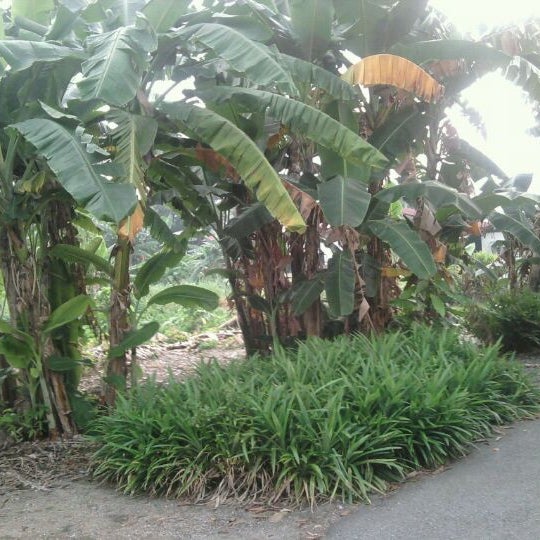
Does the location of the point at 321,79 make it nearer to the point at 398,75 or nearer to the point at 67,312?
Result: the point at 398,75

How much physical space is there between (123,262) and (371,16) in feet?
13.4

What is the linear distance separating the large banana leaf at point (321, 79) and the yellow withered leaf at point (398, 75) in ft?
0.62

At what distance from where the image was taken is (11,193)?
650cm

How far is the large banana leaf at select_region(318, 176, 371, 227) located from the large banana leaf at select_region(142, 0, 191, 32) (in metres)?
2.29

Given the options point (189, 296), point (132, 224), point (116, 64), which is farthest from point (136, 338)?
point (116, 64)

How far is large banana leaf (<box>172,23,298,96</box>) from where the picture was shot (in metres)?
5.88

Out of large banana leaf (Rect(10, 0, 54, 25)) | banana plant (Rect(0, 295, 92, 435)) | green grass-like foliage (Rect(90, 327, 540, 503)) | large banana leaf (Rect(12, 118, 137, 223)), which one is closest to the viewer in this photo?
green grass-like foliage (Rect(90, 327, 540, 503))

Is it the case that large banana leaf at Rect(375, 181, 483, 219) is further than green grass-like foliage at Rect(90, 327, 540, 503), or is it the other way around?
large banana leaf at Rect(375, 181, 483, 219)

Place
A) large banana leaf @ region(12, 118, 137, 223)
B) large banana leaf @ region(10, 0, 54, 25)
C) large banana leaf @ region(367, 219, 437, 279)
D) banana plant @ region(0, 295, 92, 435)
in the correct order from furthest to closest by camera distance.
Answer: large banana leaf @ region(367, 219, 437, 279) < large banana leaf @ region(10, 0, 54, 25) < banana plant @ region(0, 295, 92, 435) < large banana leaf @ region(12, 118, 137, 223)

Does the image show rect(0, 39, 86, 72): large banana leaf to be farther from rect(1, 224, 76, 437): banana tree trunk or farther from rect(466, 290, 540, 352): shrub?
rect(466, 290, 540, 352): shrub

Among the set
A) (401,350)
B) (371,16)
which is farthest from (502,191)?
(401,350)

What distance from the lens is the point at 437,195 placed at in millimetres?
7836

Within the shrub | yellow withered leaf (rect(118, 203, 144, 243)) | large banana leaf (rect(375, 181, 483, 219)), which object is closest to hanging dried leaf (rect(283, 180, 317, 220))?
large banana leaf (rect(375, 181, 483, 219))

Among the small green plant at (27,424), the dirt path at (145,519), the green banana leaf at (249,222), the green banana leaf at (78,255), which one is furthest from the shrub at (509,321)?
the small green plant at (27,424)
